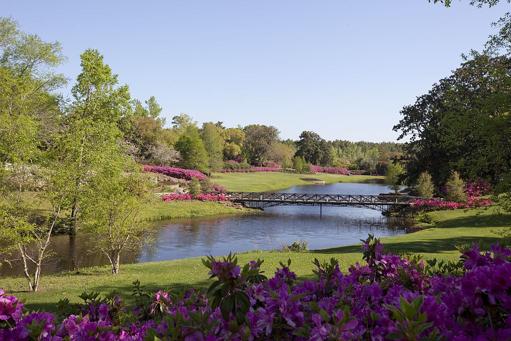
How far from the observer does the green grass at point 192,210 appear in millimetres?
35281

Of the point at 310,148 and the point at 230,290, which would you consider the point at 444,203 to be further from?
the point at 310,148

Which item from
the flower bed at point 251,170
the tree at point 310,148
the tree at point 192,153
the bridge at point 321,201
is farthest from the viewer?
the tree at point 310,148

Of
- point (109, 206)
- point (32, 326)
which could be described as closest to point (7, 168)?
point (109, 206)

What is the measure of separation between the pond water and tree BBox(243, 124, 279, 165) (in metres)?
64.0

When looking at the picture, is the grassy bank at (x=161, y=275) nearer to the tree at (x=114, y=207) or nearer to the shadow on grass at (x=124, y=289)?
the shadow on grass at (x=124, y=289)

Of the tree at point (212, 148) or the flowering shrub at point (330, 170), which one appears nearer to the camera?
the tree at point (212, 148)

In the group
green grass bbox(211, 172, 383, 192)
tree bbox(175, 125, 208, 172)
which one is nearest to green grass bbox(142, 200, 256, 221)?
green grass bbox(211, 172, 383, 192)

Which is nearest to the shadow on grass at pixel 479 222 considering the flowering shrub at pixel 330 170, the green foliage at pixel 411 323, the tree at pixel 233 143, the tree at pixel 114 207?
the tree at pixel 114 207

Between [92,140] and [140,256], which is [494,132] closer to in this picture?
[92,140]

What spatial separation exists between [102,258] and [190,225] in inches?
411

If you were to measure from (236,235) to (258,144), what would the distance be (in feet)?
258

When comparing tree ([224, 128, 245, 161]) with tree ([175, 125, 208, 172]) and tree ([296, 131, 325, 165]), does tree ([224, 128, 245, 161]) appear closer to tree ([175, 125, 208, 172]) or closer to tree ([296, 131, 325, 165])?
tree ([296, 131, 325, 165])

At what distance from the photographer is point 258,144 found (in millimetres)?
106062

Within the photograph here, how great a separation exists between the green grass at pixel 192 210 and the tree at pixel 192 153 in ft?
79.7
